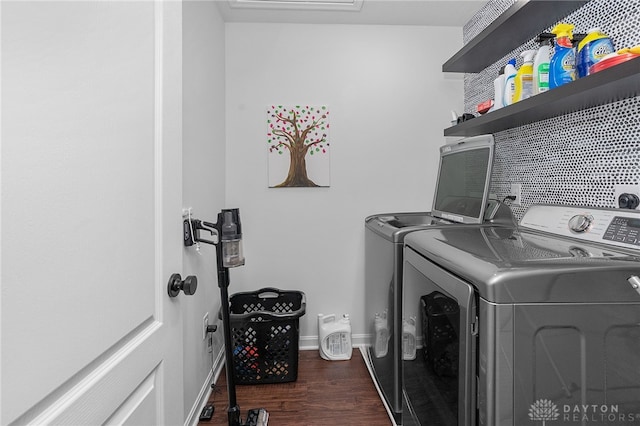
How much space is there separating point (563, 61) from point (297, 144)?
164 cm

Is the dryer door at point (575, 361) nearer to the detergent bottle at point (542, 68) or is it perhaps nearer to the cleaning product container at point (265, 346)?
the detergent bottle at point (542, 68)

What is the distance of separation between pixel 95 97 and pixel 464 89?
2.60 meters

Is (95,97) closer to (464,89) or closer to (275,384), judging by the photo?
(275,384)

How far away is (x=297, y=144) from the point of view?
8.57 ft

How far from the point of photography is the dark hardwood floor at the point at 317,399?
1835mm

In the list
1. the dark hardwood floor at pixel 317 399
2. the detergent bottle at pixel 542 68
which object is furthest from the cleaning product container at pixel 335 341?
the detergent bottle at pixel 542 68

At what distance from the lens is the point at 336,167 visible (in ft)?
8.68

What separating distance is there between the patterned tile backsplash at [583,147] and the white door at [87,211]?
5.07ft

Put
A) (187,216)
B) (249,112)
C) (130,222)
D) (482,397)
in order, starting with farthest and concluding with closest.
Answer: (249,112)
(187,216)
(482,397)
(130,222)

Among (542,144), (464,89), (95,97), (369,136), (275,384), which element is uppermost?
(464,89)

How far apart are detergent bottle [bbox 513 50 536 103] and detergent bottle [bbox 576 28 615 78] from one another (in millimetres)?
270

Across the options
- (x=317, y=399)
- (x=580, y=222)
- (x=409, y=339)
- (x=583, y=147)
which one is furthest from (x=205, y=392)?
(x=583, y=147)

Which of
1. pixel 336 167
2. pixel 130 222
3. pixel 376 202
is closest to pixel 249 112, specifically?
pixel 336 167

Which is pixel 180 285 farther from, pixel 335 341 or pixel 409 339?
pixel 335 341
